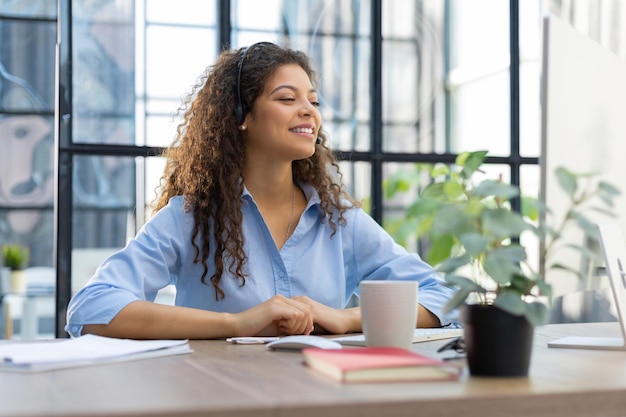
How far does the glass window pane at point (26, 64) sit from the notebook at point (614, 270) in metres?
3.68

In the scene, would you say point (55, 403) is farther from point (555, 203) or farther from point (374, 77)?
point (374, 77)

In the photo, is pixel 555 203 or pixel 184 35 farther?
pixel 184 35

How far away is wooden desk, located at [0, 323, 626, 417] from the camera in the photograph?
3.14 ft

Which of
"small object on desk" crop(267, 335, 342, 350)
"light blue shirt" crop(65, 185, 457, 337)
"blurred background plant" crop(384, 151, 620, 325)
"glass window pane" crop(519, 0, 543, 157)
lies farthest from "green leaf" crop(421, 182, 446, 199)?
"glass window pane" crop(519, 0, 543, 157)

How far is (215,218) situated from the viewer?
223 centimetres

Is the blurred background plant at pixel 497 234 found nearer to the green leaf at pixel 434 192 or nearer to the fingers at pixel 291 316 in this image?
the green leaf at pixel 434 192

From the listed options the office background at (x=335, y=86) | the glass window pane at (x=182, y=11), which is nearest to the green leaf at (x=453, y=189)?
the office background at (x=335, y=86)

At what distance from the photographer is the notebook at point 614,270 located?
149 cm

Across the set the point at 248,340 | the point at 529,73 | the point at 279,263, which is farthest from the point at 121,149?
the point at 248,340

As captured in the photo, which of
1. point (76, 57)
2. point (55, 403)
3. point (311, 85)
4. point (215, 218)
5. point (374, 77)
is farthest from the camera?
point (374, 77)

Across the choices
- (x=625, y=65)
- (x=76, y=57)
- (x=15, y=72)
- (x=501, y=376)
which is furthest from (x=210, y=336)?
(x=15, y=72)

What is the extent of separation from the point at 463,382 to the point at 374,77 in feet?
8.57

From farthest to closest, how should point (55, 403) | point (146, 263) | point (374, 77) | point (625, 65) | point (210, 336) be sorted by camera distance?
point (374, 77)
point (146, 263)
point (210, 336)
point (625, 65)
point (55, 403)

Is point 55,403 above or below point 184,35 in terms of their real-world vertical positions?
below
